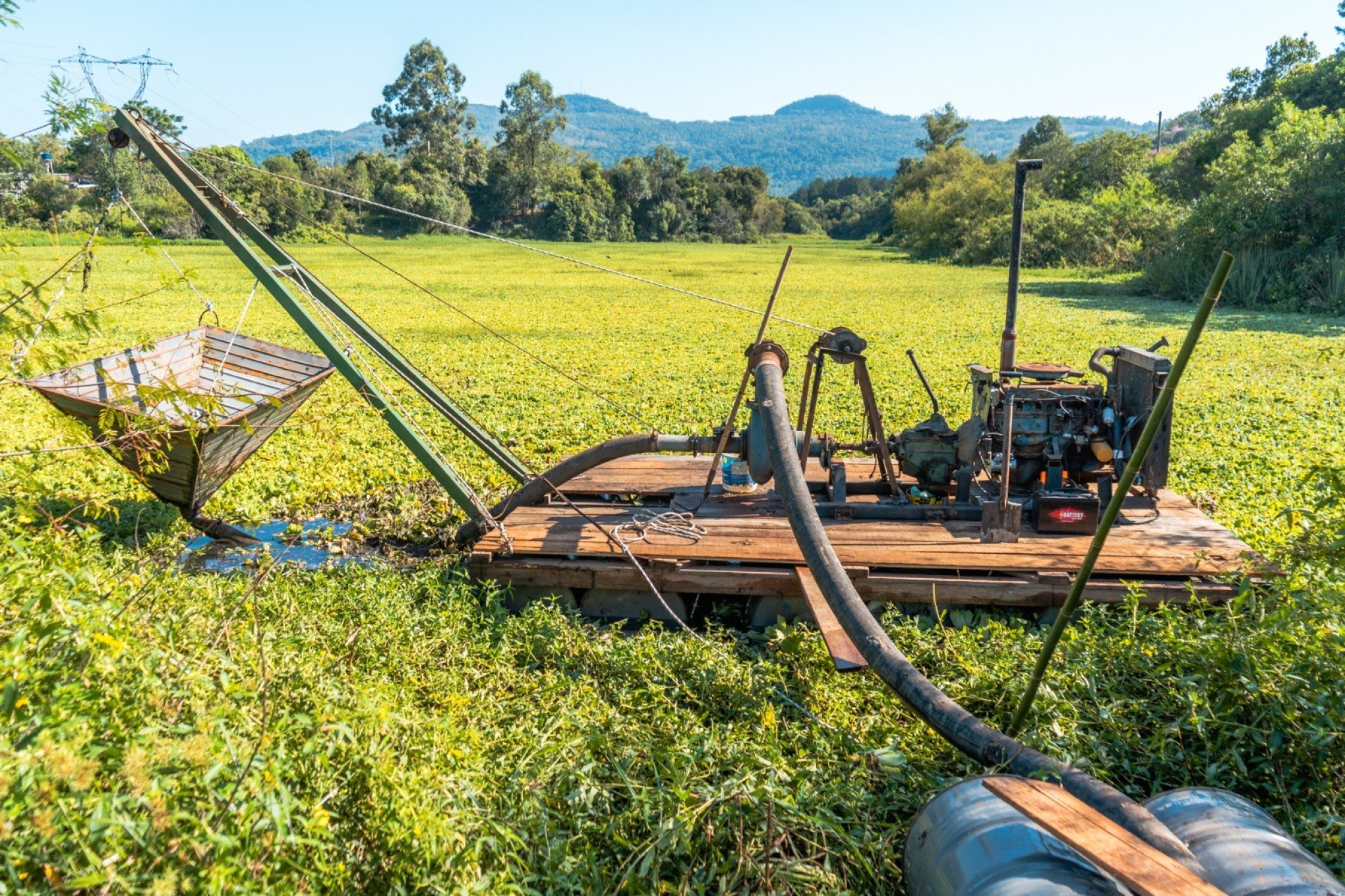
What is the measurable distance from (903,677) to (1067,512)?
306 cm

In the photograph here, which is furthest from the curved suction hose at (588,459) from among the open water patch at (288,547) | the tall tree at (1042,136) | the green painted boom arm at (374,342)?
the tall tree at (1042,136)

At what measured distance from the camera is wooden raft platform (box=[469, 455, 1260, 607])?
6.02 meters

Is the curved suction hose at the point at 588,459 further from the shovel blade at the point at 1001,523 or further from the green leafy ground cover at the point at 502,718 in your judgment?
the shovel blade at the point at 1001,523

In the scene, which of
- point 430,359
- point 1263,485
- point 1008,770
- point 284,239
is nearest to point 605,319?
point 430,359

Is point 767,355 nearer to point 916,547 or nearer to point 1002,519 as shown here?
point 916,547

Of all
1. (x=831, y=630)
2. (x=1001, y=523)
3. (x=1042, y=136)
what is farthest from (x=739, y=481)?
(x=1042, y=136)

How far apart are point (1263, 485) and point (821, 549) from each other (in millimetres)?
6576

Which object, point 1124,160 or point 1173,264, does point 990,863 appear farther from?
point 1124,160

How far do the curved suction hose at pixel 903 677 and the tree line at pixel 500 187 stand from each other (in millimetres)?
50879

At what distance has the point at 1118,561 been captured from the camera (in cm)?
616

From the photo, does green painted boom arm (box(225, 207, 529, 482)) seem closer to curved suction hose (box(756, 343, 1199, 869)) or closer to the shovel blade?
curved suction hose (box(756, 343, 1199, 869))

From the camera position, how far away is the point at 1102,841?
2.58 m

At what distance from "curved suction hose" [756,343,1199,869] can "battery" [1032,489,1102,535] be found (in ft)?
7.42

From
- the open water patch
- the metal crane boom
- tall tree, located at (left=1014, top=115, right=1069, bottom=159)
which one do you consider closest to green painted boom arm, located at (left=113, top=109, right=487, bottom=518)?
the metal crane boom
